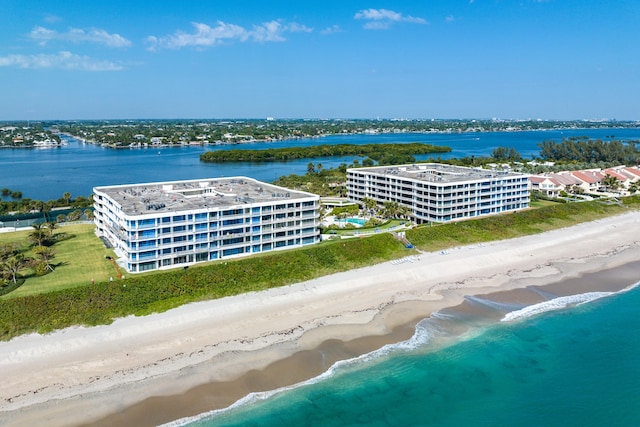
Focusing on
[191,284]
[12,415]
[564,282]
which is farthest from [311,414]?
[564,282]

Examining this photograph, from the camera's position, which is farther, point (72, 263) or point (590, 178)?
point (590, 178)

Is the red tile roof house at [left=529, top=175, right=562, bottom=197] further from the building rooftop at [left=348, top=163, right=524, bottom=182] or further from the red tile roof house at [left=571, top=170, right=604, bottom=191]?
the building rooftop at [left=348, top=163, right=524, bottom=182]

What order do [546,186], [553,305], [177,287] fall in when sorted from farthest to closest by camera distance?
[546,186], [553,305], [177,287]

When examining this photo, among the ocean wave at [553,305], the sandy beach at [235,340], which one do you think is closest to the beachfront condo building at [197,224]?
the sandy beach at [235,340]

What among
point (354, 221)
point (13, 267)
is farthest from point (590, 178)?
point (13, 267)

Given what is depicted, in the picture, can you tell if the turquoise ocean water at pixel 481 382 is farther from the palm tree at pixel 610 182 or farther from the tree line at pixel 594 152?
the tree line at pixel 594 152

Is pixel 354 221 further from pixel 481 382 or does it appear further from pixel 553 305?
pixel 481 382

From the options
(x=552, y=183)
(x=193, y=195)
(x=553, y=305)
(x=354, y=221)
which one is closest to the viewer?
(x=553, y=305)

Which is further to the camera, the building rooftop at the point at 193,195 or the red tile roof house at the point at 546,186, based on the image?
the red tile roof house at the point at 546,186
